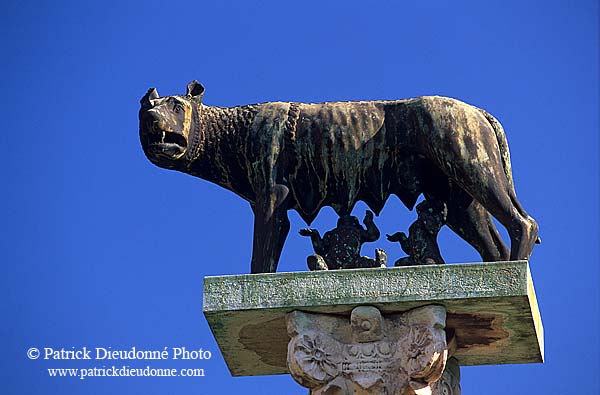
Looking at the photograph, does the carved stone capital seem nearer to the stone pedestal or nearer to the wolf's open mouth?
the stone pedestal

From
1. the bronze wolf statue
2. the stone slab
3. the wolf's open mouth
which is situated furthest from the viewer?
the wolf's open mouth

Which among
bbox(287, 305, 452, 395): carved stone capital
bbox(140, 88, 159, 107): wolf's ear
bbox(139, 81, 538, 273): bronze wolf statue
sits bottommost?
bbox(287, 305, 452, 395): carved stone capital

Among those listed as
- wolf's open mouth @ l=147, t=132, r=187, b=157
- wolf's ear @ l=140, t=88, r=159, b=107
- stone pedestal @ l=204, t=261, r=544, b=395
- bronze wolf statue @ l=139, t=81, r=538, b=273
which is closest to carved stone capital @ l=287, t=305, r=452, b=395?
stone pedestal @ l=204, t=261, r=544, b=395

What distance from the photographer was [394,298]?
458 inches

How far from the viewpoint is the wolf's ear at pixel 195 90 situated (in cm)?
1296

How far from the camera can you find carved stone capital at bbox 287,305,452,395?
11.6 m

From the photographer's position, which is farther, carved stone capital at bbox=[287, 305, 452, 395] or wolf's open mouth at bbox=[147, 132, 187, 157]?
wolf's open mouth at bbox=[147, 132, 187, 157]

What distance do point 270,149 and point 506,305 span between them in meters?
2.20

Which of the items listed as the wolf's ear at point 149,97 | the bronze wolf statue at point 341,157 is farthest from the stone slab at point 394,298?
the wolf's ear at point 149,97

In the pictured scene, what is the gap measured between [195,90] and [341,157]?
1310mm

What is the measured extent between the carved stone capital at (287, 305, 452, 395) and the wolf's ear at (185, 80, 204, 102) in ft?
6.83

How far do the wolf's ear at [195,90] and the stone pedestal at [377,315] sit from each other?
178 centimetres

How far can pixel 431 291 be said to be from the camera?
11594 mm

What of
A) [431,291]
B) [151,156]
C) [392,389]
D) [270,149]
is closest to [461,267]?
[431,291]
